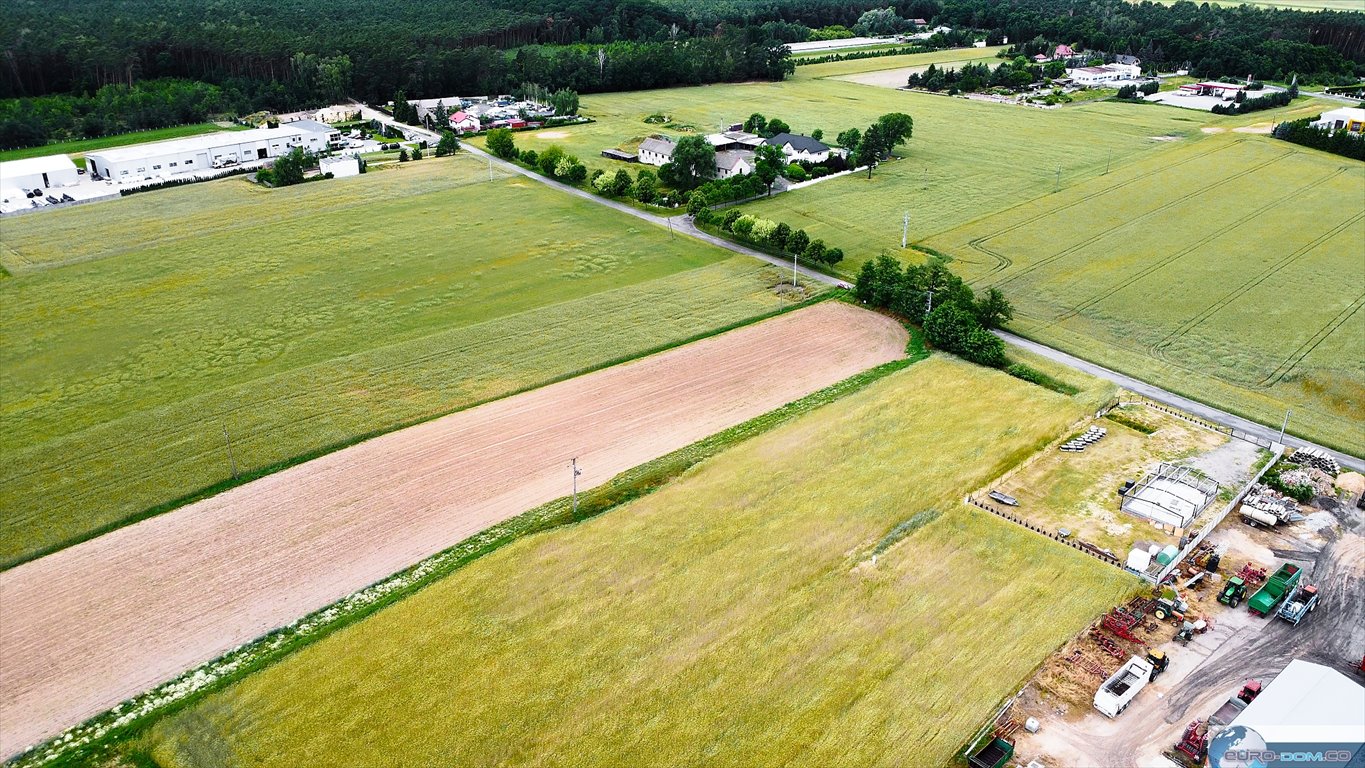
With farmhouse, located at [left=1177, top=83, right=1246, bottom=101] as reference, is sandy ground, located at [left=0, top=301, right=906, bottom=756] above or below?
below

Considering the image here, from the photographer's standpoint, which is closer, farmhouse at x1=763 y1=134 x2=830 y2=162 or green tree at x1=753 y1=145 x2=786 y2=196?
green tree at x1=753 y1=145 x2=786 y2=196

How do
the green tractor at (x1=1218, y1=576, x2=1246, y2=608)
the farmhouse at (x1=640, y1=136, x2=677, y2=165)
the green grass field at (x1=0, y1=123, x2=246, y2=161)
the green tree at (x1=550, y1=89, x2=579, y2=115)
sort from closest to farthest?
A: the green tractor at (x1=1218, y1=576, x2=1246, y2=608) → the farmhouse at (x1=640, y1=136, x2=677, y2=165) → the green grass field at (x1=0, y1=123, x2=246, y2=161) → the green tree at (x1=550, y1=89, x2=579, y2=115)

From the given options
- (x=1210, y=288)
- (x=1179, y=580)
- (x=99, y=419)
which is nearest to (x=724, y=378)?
(x=1179, y=580)

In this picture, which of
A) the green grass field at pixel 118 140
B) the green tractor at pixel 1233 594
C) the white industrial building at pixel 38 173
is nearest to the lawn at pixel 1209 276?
the green tractor at pixel 1233 594

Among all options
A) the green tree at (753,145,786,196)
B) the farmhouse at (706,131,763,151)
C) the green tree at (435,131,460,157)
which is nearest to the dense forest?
the green tree at (435,131,460,157)

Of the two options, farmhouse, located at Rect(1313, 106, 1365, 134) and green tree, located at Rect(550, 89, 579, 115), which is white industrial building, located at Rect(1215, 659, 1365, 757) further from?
green tree, located at Rect(550, 89, 579, 115)

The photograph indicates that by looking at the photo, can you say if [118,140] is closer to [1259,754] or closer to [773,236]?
[773,236]

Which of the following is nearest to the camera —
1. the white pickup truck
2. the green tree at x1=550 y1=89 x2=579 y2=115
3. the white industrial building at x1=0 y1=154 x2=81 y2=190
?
the white pickup truck

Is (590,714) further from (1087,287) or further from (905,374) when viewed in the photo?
(1087,287)

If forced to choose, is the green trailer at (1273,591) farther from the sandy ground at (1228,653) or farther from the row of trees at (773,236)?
the row of trees at (773,236)
